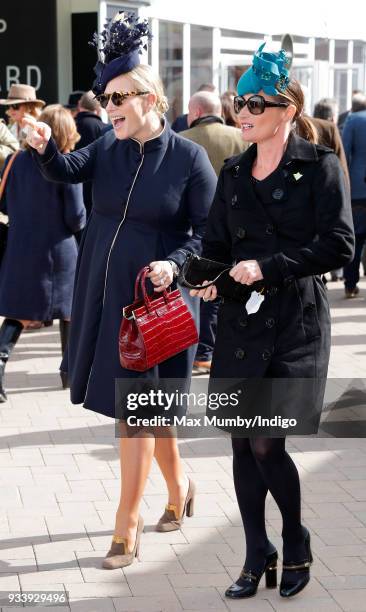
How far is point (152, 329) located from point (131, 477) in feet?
2.12

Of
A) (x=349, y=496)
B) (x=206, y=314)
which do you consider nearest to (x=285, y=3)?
(x=206, y=314)

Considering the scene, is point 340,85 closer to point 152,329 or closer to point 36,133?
point 36,133

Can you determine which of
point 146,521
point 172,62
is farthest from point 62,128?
point 172,62

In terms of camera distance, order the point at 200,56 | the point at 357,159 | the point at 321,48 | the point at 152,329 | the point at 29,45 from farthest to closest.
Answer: the point at 321,48, the point at 200,56, the point at 29,45, the point at 357,159, the point at 152,329

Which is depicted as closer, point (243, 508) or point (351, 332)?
point (243, 508)

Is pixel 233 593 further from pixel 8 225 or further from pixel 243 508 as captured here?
pixel 8 225

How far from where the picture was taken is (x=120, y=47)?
4555mm

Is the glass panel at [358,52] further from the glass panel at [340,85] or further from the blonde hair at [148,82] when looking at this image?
the blonde hair at [148,82]

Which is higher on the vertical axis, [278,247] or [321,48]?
[321,48]

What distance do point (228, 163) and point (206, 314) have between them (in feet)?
14.8

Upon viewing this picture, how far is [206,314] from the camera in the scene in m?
8.73

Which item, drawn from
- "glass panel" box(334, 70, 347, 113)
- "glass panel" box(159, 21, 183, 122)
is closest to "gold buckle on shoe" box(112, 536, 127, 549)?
"glass panel" box(159, 21, 183, 122)

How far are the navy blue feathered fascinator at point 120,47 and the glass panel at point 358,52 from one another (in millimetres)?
19977

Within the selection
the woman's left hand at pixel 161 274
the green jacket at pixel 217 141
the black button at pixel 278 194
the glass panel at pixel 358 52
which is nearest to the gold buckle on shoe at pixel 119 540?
the woman's left hand at pixel 161 274
